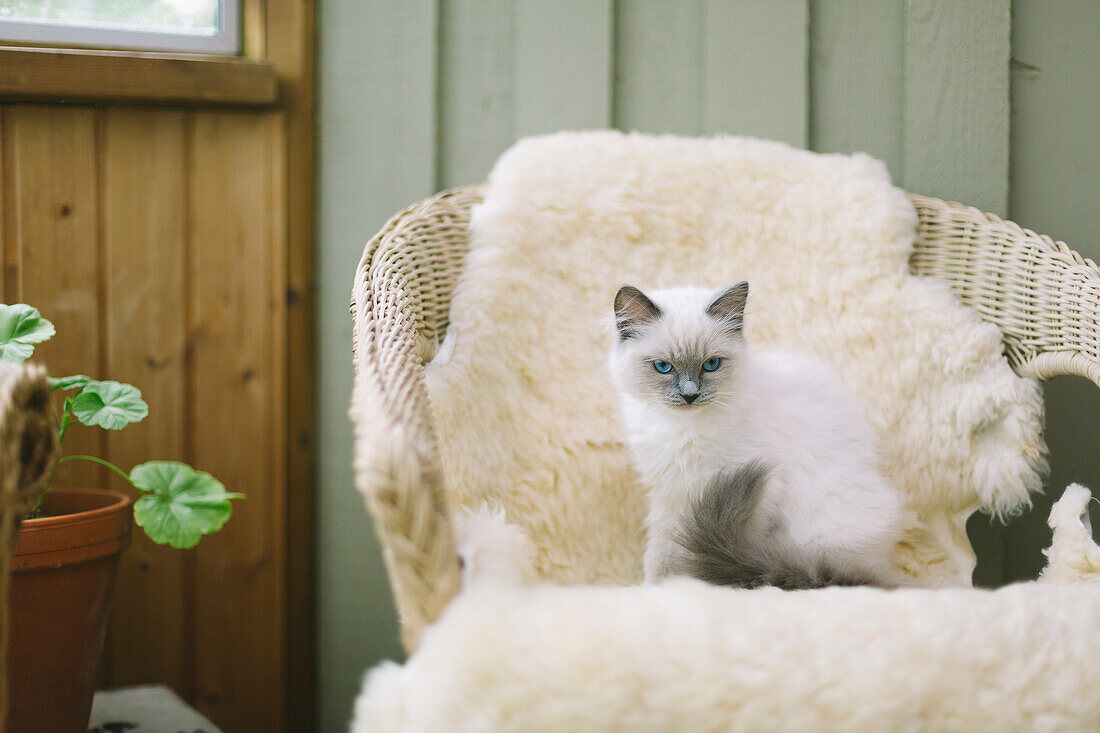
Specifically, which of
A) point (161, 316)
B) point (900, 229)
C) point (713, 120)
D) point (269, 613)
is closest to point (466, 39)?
point (713, 120)

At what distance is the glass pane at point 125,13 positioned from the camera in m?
1.60

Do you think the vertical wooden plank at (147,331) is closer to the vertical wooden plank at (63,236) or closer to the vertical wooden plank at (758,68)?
the vertical wooden plank at (63,236)

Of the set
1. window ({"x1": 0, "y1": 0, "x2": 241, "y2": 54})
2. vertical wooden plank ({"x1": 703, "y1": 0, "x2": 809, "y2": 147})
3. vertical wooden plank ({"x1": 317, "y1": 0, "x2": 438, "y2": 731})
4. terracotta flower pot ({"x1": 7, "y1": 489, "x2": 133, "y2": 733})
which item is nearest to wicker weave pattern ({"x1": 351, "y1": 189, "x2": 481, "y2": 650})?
vertical wooden plank ({"x1": 317, "y1": 0, "x2": 438, "y2": 731})

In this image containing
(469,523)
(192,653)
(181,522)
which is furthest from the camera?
(192,653)

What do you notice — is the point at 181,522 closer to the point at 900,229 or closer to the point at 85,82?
the point at 85,82

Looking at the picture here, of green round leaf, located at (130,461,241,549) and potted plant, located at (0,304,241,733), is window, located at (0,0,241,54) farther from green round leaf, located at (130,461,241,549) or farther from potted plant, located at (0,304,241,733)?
green round leaf, located at (130,461,241,549)

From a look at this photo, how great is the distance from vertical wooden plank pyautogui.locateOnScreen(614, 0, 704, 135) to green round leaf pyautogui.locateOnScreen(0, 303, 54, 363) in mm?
1246

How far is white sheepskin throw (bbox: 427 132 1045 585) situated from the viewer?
1331 mm

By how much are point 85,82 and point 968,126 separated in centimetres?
193

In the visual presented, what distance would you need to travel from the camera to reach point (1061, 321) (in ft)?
4.25

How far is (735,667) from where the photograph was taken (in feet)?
2.22

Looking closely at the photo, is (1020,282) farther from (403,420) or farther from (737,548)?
(403,420)

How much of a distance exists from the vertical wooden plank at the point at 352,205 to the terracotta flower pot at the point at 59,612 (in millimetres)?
511

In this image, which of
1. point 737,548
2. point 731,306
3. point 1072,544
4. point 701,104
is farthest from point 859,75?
point 737,548
